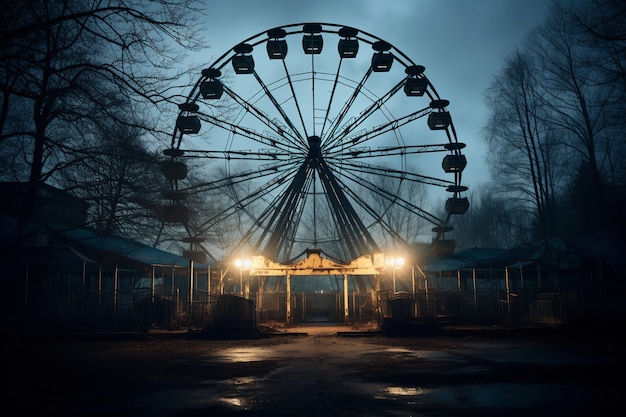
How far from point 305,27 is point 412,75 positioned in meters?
6.48

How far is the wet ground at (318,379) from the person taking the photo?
24.2 ft

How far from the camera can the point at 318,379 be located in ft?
33.3

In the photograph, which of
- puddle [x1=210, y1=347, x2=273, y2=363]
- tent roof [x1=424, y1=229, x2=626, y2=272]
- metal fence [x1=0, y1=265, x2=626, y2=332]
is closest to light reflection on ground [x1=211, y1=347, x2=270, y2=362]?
puddle [x1=210, y1=347, x2=273, y2=363]

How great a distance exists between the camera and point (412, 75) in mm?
28188

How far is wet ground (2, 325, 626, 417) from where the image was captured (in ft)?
24.2

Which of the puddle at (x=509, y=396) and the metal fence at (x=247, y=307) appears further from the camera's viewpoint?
the metal fence at (x=247, y=307)

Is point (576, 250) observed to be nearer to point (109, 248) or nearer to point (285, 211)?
point (285, 211)

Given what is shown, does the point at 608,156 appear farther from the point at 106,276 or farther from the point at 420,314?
the point at 106,276

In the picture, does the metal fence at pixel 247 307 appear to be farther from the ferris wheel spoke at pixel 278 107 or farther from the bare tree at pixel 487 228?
the bare tree at pixel 487 228

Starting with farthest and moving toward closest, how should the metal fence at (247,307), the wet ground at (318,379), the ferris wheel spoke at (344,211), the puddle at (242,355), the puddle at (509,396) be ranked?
the ferris wheel spoke at (344,211), the metal fence at (247,307), the puddle at (242,355), the puddle at (509,396), the wet ground at (318,379)

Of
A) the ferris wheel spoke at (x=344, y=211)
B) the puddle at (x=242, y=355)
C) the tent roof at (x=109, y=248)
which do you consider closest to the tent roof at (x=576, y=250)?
the ferris wheel spoke at (x=344, y=211)

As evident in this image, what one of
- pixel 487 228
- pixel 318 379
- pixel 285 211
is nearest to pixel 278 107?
pixel 285 211

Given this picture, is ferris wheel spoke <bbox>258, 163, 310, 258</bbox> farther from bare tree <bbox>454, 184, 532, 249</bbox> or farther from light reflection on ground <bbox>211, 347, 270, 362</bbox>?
bare tree <bbox>454, 184, 532, 249</bbox>

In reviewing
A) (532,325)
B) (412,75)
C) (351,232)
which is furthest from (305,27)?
(532,325)
